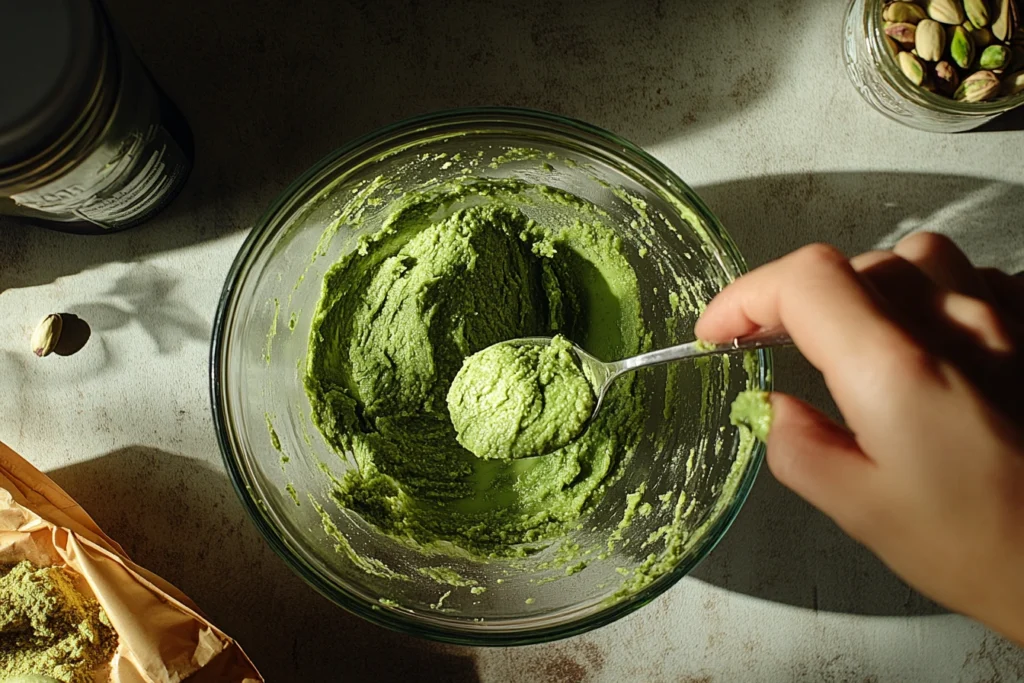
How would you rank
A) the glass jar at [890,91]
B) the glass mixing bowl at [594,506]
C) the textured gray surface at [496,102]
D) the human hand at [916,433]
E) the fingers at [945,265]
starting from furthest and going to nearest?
the textured gray surface at [496,102] → the glass jar at [890,91] → the glass mixing bowl at [594,506] → the fingers at [945,265] → the human hand at [916,433]

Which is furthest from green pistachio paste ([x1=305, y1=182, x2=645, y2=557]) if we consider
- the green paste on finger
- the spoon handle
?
the green paste on finger

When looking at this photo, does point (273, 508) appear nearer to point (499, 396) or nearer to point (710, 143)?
point (499, 396)

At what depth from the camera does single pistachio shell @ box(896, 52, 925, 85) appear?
122 cm

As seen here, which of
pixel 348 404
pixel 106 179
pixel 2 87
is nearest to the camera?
pixel 2 87

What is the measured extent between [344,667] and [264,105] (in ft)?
3.38

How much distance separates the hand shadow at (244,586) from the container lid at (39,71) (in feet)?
1.94

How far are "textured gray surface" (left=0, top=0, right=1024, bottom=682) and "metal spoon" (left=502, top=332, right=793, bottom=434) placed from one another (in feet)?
1.22

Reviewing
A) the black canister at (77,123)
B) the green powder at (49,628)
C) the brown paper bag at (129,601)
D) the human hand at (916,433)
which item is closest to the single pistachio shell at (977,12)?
the human hand at (916,433)

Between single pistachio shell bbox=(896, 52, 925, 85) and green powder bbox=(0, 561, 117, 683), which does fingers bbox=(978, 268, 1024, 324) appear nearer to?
single pistachio shell bbox=(896, 52, 925, 85)

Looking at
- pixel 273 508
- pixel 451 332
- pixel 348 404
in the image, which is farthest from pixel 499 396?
pixel 273 508

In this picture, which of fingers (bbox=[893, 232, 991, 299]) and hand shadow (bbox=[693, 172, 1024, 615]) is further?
hand shadow (bbox=[693, 172, 1024, 615])

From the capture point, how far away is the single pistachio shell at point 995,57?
1.23 metres

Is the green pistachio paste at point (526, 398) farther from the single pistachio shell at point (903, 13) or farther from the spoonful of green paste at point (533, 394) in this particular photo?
the single pistachio shell at point (903, 13)

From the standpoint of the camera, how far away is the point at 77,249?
1.33 metres
